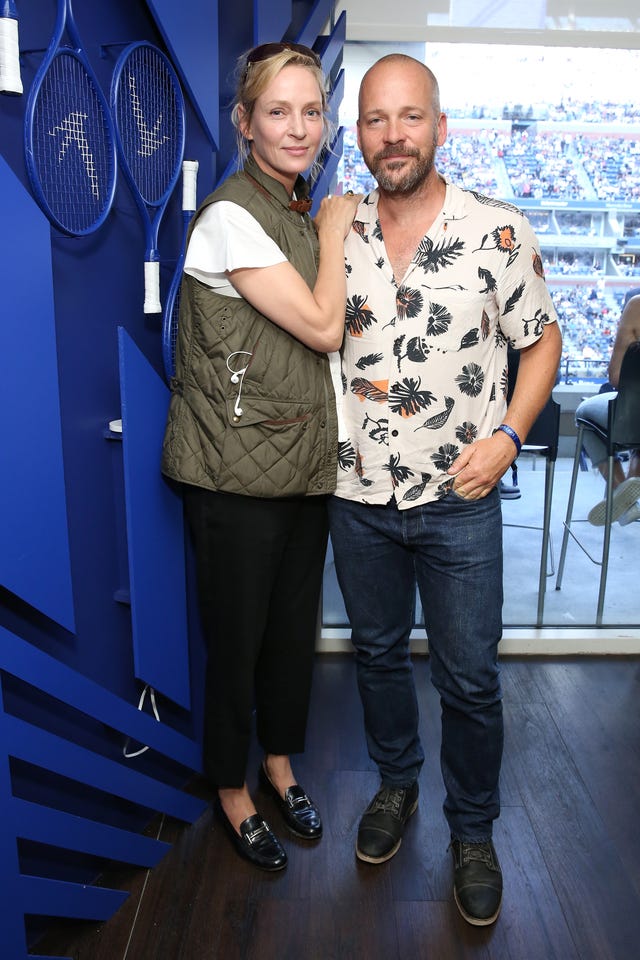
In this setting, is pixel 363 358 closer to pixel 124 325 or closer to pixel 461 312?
pixel 461 312

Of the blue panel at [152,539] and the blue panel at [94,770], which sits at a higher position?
the blue panel at [152,539]

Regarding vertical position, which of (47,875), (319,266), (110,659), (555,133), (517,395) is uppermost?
(555,133)

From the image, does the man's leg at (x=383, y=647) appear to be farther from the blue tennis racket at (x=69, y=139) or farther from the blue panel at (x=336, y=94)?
the blue panel at (x=336, y=94)

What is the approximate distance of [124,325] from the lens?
76.2 inches

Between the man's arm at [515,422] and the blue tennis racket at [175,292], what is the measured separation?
0.69 metres

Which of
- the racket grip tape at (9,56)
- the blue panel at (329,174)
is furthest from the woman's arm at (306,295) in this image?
the blue panel at (329,174)

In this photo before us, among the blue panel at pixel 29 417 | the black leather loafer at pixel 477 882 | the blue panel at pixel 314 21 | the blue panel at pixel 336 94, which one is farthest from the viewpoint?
the blue panel at pixel 336 94

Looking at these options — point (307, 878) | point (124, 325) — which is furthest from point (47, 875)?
point (124, 325)

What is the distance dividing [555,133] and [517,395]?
1504mm

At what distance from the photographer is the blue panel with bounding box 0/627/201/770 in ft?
5.27

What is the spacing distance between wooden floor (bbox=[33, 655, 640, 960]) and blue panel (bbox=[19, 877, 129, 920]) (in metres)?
0.04

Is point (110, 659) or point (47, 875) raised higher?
point (110, 659)

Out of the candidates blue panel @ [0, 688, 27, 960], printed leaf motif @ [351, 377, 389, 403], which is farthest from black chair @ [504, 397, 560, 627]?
blue panel @ [0, 688, 27, 960]

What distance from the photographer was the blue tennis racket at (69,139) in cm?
153
